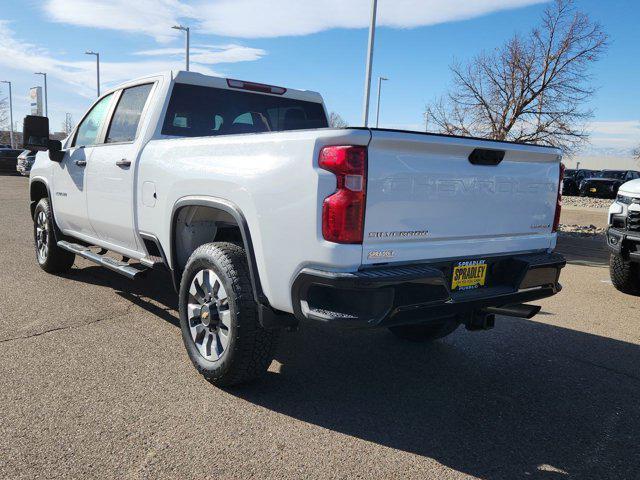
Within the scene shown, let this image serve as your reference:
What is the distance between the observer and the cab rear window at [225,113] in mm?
4531

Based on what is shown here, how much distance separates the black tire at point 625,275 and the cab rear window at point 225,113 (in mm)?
4158

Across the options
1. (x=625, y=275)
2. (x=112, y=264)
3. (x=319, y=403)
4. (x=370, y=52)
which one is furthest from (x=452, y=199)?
(x=370, y=52)

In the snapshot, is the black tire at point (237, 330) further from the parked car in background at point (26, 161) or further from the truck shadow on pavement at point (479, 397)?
the parked car in background at point (26, 161)

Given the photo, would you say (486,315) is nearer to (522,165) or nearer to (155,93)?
(522,165)

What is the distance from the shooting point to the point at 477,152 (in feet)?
10.5

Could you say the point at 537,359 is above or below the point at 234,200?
below

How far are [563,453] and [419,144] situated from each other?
1791 millimetres

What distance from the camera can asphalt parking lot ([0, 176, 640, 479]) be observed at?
2758 mm

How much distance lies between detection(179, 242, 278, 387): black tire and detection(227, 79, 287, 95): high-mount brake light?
185cm

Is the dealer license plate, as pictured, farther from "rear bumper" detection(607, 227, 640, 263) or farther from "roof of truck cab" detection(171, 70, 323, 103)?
"rear bumper" detection(607, 227, 640, 263)

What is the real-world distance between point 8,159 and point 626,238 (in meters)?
29.5

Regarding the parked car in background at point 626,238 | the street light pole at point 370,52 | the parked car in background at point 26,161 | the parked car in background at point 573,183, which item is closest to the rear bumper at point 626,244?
the parked car in background at point 626,238

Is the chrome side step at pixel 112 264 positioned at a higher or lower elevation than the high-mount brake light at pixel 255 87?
lower

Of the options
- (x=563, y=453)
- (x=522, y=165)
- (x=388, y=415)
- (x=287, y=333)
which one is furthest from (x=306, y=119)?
(x=563, y=453)
